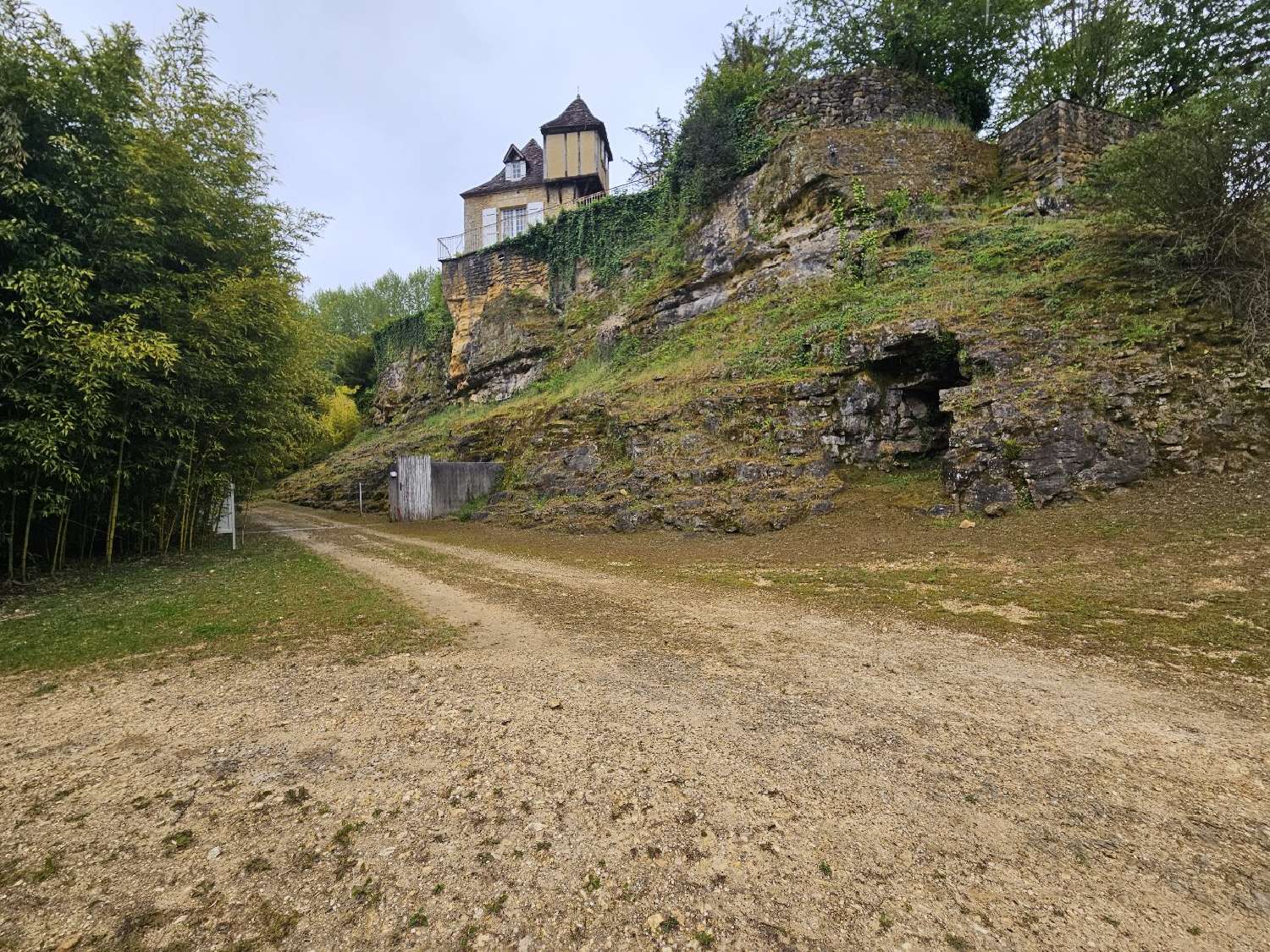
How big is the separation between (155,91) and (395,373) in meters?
24.1

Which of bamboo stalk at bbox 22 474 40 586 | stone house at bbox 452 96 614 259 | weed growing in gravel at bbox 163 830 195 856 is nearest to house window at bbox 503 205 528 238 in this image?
stone house at bbox 452 96 614 259

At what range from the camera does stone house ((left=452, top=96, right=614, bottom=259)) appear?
27078mm

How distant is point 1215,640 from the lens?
3.69 meters

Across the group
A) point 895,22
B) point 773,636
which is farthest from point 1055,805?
point 895,22

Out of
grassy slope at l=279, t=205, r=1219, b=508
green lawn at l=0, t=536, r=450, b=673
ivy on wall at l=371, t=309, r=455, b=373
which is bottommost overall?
green lawn at l=0, t=536, r=450, b=673

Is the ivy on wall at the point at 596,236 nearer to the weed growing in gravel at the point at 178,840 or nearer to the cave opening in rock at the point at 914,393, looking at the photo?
the cave opening in rock at the point at 914,393

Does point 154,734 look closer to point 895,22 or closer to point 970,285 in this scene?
point 970,285

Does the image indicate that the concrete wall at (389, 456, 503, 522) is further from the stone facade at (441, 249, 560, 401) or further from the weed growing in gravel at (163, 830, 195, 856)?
the weed growing in gravel at (163, 830, 195, 856)

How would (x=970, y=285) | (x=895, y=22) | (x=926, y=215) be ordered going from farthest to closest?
(x=895, y=22)
(x=926, y=215)
(x=970, y=285)

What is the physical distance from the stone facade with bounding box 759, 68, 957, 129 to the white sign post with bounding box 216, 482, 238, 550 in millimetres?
20477

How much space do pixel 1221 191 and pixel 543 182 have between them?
27.0 metres

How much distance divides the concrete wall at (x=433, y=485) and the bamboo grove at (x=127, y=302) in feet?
19.7

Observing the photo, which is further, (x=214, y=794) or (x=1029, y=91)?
(x=1029, y=91)

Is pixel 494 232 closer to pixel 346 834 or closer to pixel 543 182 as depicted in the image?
pixel 543 182
